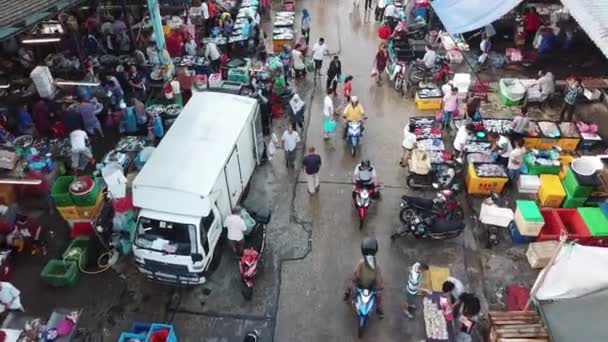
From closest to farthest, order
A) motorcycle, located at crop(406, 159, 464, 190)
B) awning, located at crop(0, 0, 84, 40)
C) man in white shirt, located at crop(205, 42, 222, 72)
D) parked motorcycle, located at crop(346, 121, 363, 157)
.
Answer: awning, located at crop(0, 0, 84, 40)
motorcycle, located at crop(406, 159, 464, 190)
parked motorcycle, located at crop(346, 121, 363, 157)
man in white shirt, located at crop(205, 42, 222, 72)

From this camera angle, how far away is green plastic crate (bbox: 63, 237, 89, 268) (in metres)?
9.84

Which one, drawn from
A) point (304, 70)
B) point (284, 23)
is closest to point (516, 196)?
point (304, 70)

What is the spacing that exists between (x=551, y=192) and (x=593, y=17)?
13.8 ft

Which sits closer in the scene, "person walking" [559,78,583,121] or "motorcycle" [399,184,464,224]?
"motorcycle" [399,184,464,224]

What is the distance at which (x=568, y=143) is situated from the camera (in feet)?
40.9

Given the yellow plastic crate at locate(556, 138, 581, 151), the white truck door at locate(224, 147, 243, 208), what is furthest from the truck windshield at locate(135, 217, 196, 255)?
the yellow plastic crate at locate(556, 138, 581, 151)

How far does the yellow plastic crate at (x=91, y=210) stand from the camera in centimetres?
1011

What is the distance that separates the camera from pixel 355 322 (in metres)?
8.93

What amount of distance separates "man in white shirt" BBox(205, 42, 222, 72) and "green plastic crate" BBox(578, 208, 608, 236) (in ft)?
38.2

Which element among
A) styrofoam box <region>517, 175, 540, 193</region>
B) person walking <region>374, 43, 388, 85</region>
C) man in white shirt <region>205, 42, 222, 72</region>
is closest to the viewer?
styrofoam box <region>517, 175, 540, 193</region>

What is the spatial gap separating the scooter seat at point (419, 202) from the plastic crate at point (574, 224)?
2.77 meters

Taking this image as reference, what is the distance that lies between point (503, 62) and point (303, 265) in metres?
11.2

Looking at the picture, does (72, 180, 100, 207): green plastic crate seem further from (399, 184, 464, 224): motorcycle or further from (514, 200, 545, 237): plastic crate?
(514, 200, 545, 237): plastic crate

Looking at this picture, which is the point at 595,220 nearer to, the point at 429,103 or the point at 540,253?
the point at 540,253
